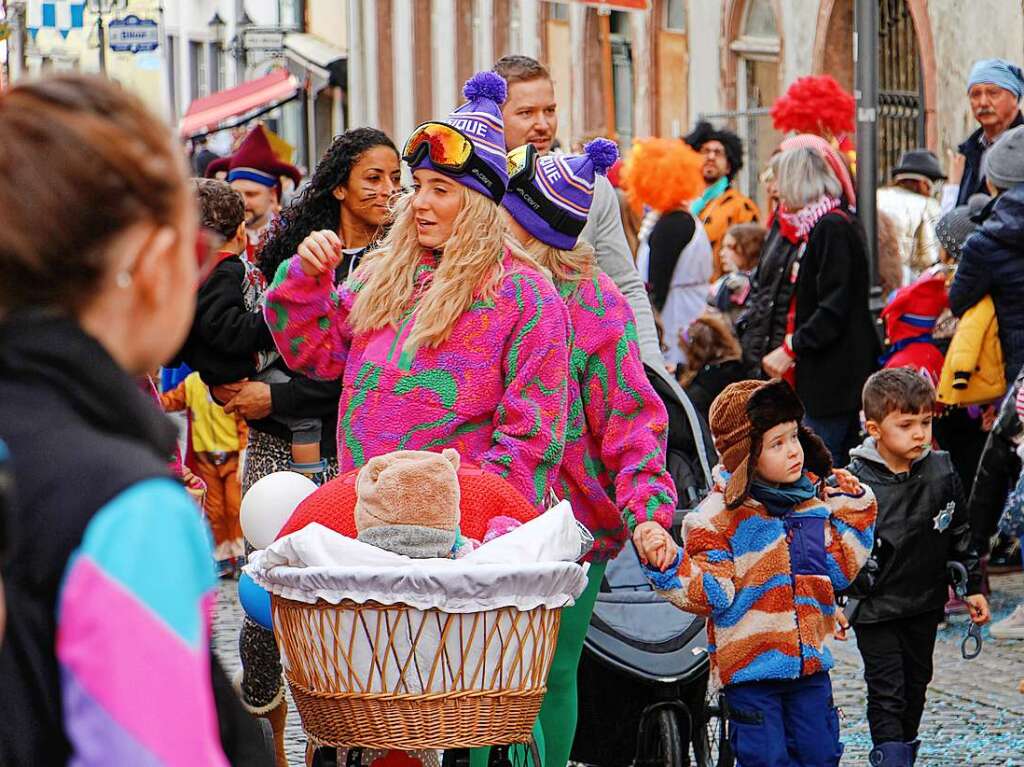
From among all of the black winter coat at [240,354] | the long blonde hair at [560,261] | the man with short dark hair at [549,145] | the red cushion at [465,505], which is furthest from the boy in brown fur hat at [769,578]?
the black winter coat at [240,354]

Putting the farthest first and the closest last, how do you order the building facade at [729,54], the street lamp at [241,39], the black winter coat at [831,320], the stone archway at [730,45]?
the street lamp at [241,39], the stone archway at [730,45], the building facade at [729,54], the black winter coat at [831,320]

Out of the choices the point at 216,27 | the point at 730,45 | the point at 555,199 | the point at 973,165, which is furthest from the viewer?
the point at 216,27

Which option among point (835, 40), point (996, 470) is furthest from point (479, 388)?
A: point (835, 40)

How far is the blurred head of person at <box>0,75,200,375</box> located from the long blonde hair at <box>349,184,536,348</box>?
2.83 meters

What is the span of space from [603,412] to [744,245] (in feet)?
24.2

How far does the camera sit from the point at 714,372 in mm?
10586

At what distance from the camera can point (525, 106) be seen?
646 centimetres

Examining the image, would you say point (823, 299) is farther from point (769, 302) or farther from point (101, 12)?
point (101, 12)

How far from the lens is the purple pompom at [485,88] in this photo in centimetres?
534

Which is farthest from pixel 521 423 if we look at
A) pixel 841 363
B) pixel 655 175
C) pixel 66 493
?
pixel 655 175

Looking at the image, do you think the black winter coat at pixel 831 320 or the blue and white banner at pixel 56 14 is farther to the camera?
the blue and white banner at pixel 56 14

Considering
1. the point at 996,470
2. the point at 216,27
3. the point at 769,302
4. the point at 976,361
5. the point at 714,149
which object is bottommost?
the point at 996,470

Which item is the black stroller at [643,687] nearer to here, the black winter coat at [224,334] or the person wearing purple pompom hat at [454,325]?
the person wearing purple pompom hat at [454,325]

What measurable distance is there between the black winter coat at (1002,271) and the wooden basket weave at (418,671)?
5.56m
